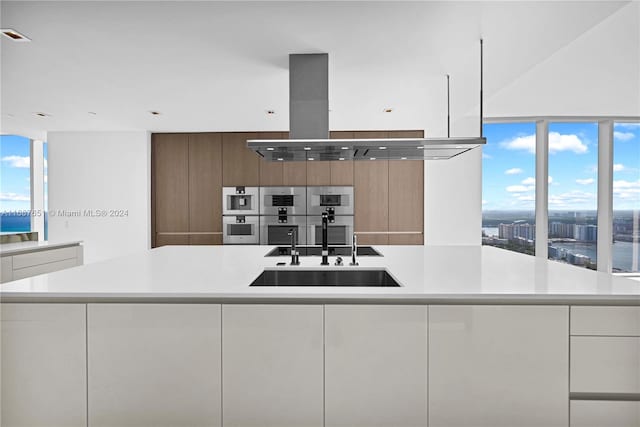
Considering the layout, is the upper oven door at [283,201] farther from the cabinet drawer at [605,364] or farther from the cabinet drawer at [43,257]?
the cabinet drawer at [605,364]

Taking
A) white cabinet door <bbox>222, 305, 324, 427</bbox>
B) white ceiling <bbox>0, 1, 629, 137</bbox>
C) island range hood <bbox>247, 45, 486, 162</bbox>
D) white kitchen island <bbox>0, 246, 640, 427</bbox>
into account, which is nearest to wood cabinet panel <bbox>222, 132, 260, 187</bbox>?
white ceiling <bbox>0, 1, 629, 137</bbox>

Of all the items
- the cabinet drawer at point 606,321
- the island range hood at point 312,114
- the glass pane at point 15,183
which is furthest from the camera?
the glass pane at point 15,183

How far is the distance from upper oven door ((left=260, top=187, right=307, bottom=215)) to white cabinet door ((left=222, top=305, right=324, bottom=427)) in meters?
3.75

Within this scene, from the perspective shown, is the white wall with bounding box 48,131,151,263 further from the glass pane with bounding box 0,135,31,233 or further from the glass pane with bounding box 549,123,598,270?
the glass pane with bounding box 549,123,598,270

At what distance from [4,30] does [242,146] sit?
3369 mm

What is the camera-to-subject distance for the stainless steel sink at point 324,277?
92.7 inches

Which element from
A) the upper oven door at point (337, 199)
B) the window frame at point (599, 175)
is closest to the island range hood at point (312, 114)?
the upper oven door at point (337, 199)

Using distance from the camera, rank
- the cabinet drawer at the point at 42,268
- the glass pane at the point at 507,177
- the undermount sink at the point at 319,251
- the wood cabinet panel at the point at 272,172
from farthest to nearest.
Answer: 1. the wood cabinet panel at the point at 272,172
2. the glass pane at the point at 507,177
3. the cabinet drawer at the point at 42,268
4. the undermount sink at the point at 319,251

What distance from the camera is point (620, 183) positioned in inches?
209

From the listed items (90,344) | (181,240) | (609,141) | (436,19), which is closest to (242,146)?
(181,240)

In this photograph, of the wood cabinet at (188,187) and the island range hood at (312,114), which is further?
the wood cabinet at (188,187)

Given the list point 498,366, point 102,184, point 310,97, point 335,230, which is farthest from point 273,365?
point 102,184

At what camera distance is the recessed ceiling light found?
2.30 metres

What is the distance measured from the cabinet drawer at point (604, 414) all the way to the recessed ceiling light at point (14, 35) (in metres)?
3.46
